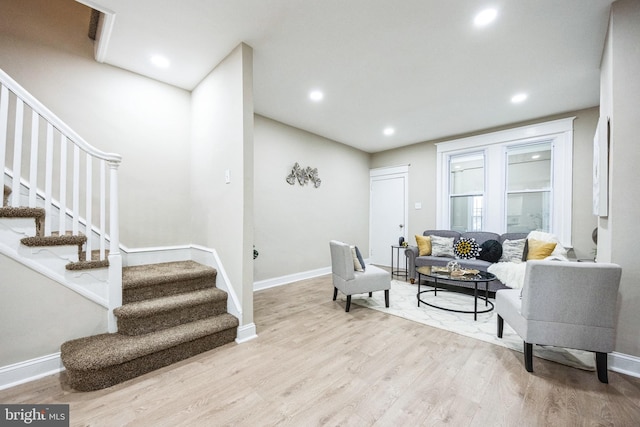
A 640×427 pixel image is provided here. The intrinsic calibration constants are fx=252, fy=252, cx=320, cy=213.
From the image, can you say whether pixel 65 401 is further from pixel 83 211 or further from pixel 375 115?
pixel 375 115

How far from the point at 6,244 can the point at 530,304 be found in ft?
12.8

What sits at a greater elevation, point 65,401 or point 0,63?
point 0,63

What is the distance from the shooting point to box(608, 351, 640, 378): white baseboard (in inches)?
75.2

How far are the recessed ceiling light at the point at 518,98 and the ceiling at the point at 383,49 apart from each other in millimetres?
64

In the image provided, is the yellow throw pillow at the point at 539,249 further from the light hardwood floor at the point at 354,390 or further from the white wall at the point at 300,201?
the white wall at the point at 300,201

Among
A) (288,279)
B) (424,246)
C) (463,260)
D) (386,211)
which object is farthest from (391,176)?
(288,279)

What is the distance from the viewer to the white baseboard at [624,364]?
191 cm

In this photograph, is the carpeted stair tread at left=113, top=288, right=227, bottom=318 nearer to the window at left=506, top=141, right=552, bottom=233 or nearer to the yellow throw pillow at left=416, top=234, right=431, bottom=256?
the yellow throw pillow at left=416, top=234, right=431, bottom=256

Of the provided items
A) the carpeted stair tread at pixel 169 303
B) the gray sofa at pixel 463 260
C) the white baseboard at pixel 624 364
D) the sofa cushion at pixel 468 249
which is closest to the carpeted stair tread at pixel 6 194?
the carpeted stair tread at pixel 169 303

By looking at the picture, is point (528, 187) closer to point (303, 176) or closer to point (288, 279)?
point (303, 176)

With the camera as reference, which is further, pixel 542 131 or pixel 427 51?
pixel 542 131

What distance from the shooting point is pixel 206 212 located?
3.08 meters

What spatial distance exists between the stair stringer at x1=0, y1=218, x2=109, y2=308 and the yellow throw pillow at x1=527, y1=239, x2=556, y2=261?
16.8ft

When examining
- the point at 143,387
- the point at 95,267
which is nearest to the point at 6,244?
the point at 95,267
